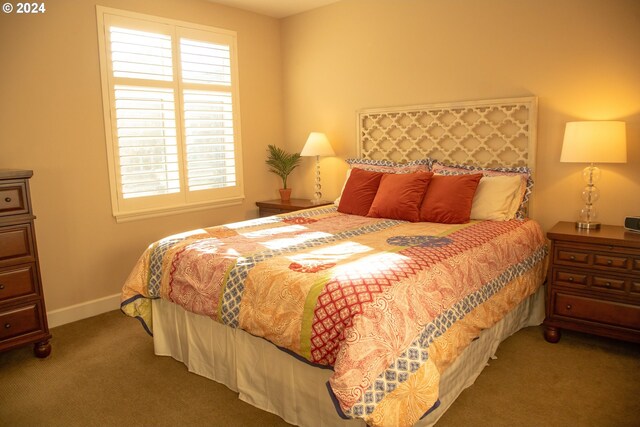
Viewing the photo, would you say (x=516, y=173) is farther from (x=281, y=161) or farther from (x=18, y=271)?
(x=18, y=271)

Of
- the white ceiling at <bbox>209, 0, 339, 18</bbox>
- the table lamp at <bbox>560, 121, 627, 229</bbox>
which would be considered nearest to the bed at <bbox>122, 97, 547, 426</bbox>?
the table lamp at <bbox>560, 121, 627, 229</bbox>

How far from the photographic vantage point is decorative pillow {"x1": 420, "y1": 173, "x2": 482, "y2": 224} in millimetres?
3199

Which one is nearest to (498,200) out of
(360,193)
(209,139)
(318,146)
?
(360,193)

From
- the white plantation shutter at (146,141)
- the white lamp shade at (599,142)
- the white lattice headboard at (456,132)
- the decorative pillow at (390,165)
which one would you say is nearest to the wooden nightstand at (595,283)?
the white lamp shade at (599,142)

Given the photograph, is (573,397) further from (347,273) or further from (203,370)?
Result: (203,370)

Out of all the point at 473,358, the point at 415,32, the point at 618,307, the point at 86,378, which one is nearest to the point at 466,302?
the point at 473,358

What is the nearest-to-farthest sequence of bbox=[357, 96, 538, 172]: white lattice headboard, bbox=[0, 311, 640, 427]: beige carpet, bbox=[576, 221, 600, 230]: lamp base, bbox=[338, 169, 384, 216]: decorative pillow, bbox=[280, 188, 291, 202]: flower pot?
bbox=[0, 311, 640, 427]: beige carpet, bbox=[576, 221, 600, 230]: lamp base, bbox=[357, 96, 538, 172]: white lattice headboard, bbox=[338, 169, 384, 216]: decorative pillow, bbox=[280, 188, 291, 202]: flower pot

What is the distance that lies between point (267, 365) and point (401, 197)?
163 centimetres

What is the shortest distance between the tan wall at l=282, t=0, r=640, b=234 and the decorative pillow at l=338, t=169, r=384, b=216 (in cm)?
83

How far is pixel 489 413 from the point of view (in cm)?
226

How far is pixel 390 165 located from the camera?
3.97 m

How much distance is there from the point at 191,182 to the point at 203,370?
205 cm

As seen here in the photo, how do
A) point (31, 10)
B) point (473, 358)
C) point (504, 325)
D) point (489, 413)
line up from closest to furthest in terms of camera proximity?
point (489, 413) < point (473, 358) < point (504, 325) < point (31, 10)

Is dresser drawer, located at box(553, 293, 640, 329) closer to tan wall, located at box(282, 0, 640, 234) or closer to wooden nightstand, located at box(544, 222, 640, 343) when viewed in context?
wooden nightstand, located at box(544, 222, 640, 343)
